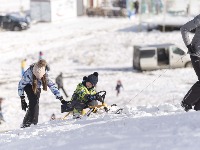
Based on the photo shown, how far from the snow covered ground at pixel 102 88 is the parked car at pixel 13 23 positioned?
Answer: 54 cm

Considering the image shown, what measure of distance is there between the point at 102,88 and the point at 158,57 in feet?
14.7

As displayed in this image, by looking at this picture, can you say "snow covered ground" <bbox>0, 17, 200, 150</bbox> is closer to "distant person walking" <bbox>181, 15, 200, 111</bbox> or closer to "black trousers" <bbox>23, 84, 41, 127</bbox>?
"black trousers" <bbox>23, 84, 41, 127</bbox>

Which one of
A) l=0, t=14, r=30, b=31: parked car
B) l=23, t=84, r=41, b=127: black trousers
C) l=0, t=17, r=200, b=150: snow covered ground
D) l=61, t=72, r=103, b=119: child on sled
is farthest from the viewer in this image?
l=0, t=14, r=30, b=31: parked car

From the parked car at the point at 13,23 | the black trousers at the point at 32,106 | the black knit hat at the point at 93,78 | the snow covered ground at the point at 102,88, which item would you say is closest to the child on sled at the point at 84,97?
the black knit hat at the point at 93,78

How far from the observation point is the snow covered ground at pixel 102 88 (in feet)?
16.4

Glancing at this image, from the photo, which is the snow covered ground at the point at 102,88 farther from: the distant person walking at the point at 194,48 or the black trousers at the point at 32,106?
the distant person walking at the point at 194,48

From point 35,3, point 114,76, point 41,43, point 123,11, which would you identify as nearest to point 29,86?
point 114,76

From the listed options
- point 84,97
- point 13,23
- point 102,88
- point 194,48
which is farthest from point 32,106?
point 13,23

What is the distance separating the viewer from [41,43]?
100.0 feet

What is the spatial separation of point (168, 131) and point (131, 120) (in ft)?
2.90

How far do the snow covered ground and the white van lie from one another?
381 mm

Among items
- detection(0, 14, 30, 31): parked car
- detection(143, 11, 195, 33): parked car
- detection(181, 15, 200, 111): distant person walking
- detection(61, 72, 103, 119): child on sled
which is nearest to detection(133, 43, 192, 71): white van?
detection(143, 11, 195, 33): parked car

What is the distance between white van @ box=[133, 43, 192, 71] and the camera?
23.0 meters

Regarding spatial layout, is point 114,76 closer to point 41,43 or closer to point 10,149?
point 41,43
